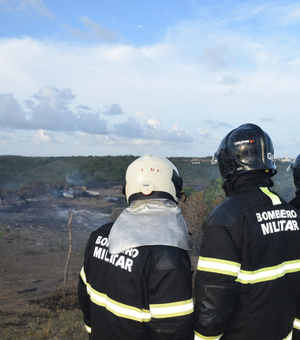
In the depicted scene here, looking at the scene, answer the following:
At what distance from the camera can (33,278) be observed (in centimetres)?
977

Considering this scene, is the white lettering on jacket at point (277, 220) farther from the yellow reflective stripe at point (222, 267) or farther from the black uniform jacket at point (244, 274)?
the yellow reflective stripe at point (222, 267)

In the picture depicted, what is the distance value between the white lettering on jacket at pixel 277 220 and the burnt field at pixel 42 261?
5.27 metres

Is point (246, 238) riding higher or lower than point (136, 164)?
lower

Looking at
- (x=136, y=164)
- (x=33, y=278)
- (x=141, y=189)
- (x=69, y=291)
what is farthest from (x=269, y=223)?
(x=33, y=278)

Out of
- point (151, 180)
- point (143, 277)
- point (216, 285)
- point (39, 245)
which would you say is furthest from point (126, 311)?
point (39, 245)

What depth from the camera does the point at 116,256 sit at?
1896 mm

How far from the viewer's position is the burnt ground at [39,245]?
27.2 feet

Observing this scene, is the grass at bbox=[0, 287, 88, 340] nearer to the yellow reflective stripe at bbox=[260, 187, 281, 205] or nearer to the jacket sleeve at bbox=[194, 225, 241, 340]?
the jacket sleeve at bbox=[194, 225, 241, 340]

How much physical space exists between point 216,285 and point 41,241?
13919 millimetres

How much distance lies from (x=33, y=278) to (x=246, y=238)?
987cm

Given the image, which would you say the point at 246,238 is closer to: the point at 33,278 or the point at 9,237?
the point at 33,278

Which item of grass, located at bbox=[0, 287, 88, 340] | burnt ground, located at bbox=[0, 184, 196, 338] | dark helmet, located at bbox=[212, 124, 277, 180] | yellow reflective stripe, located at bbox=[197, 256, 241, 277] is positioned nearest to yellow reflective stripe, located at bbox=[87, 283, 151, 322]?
yellow reflective stripe, located at bbox=[197, 256, 241, 277]

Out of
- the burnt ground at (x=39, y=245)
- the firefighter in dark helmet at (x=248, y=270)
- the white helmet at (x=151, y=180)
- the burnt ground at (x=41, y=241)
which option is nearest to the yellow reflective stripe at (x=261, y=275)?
the firefighter in dark helmet at (x=248, y=270)

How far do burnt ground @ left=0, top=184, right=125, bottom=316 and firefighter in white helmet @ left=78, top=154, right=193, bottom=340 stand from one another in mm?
6712
